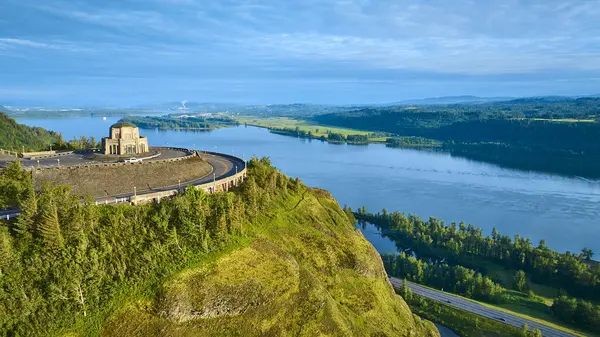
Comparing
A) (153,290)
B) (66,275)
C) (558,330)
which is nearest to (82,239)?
(66,275)

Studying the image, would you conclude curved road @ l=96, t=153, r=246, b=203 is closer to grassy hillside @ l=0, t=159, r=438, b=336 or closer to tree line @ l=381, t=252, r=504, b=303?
grassy hillside @ l=0, t=159, r=438, b=336

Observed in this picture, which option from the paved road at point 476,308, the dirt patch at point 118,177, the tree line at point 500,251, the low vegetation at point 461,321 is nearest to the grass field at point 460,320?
the low vegetation at point 461,321

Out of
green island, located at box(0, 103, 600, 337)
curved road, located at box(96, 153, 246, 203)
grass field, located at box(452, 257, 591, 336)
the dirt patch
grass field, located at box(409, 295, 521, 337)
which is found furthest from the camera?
grass field, located at box(452, 257, 591, 336)

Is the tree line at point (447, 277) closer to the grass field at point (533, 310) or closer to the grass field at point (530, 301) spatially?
the grass field at point (533, 310)

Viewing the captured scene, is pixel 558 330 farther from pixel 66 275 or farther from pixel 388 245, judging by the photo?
pixel 66 275

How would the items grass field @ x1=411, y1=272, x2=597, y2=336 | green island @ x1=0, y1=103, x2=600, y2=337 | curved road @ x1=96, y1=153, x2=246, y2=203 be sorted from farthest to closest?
grass field @ x1=411, y1=272, x2=597, y2=336
curved road @ x1=96, y1=153, x2=246, y2=203
green island @ x1=0, y1=103, x2=600, y2=337

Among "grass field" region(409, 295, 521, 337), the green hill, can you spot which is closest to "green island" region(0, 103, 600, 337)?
"grass field" region(409, 295, 521, 337)
